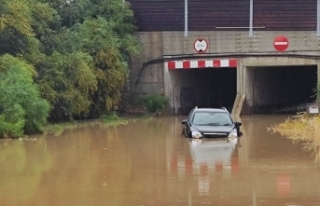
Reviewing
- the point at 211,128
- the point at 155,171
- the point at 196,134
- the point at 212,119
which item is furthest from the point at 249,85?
the point at 155,171

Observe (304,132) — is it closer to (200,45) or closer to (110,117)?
(110,117)

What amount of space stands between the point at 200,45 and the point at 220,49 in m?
0.98

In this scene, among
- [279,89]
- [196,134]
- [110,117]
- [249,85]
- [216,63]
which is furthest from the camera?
[279,89]

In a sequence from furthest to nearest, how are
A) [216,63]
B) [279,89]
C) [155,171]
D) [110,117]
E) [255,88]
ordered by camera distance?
[279,89] < [255,88] < [216,63] < [110,117] < [155,171]

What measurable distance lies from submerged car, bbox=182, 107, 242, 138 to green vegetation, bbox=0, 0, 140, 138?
5.41 metres

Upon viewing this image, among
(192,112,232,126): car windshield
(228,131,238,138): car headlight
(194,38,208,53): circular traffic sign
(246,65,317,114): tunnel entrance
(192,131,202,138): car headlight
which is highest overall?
(194,38,208,53): circular traffic sign

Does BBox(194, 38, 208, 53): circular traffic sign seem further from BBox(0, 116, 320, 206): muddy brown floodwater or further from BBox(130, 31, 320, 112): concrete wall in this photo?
BBox(0, 116, 320, 206): muddy brown floodwater

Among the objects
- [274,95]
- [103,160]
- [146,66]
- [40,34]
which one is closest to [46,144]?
[103,160]

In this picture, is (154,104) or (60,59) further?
(154,104)

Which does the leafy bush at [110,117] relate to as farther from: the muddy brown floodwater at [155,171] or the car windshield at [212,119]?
the car windshield at [212,119]

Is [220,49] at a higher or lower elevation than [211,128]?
Result: higher

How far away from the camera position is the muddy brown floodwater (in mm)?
14547

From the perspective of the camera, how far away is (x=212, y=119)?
27.1 metres

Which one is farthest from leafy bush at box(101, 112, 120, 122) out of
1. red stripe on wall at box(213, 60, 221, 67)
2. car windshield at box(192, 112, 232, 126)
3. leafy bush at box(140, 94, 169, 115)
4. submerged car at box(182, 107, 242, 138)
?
car windshield at box(192, 112, 232, 126)
